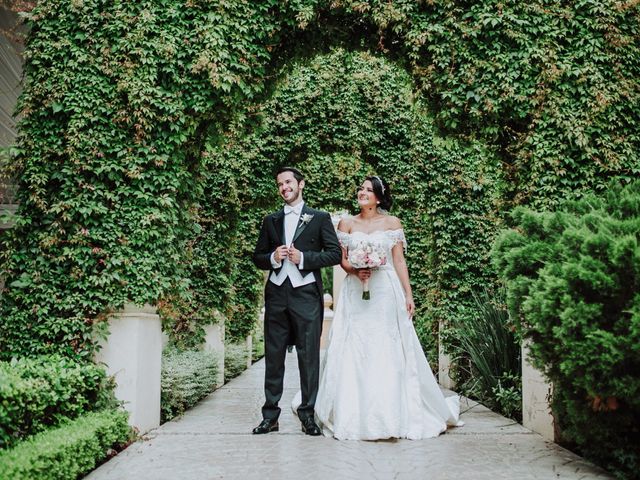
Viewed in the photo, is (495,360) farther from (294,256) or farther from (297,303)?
(294,256)

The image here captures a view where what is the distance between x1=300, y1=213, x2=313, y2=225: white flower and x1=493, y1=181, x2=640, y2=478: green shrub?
73.8 inches

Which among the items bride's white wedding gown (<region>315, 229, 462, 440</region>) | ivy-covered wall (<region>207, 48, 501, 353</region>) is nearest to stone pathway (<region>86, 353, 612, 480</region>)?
bride's white wedding gown (<region>315, 229, 462, 440</region>)

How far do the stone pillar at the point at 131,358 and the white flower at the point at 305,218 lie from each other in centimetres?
173

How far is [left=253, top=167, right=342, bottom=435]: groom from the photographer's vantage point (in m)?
5.54

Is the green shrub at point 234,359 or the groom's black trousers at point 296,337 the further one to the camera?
the green shrub at point 234,359

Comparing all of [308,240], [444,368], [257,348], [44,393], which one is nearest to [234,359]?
[444,368]

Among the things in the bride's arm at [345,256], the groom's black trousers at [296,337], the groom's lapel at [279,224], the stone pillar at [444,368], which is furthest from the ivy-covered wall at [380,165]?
the groom's black trousers at [296,337]

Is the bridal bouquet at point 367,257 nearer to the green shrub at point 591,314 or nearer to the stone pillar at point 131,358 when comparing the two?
the green shrub at point 591,314

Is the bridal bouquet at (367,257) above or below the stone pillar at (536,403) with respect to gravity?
above

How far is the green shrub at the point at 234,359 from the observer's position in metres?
11.5

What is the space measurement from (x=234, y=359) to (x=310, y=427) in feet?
21.0

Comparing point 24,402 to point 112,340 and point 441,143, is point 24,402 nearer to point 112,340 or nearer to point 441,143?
point 112,340

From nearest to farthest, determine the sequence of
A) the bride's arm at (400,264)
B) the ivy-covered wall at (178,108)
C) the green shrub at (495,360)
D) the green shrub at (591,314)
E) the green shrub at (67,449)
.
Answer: the green shrub at (67,449)
the green shrub at (591,314)
the ivy-covered wall at (178,108)
the bride's arm at (400,264)
the green shrub at (495,360)

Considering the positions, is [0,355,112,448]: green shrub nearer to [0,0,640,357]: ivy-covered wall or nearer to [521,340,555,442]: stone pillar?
[0,0,640,357]: ivy-covered wall
